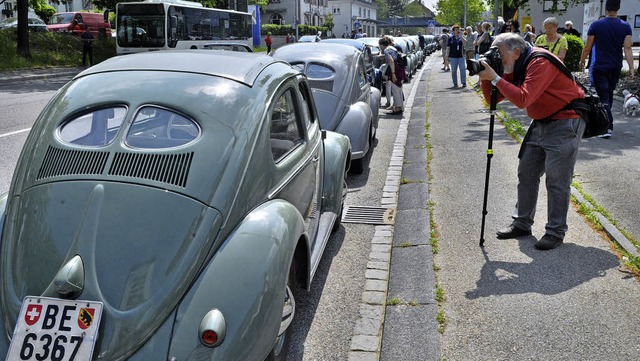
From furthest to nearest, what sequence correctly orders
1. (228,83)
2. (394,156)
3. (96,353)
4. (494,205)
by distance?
(394,156), (494,205), (228,83), (96,353)

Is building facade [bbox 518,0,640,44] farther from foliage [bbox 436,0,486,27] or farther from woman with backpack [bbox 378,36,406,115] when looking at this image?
woman with backpack [bbox 378,36,406,115]

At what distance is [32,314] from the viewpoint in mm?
2885

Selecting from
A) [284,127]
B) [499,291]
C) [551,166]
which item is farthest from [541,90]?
[284,127]

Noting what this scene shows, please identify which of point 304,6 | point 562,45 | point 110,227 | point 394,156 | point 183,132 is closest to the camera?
point 110,227

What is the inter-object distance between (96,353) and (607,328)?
309 centimetres

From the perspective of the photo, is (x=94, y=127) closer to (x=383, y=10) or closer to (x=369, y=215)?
(x=369, y=215)

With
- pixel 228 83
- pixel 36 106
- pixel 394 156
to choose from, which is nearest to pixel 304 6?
A: pixel 36 106

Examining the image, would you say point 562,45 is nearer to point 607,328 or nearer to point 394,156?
point 394,156

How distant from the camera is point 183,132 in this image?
355 cm

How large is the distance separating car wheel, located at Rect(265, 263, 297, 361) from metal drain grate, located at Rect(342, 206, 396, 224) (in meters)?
3.00

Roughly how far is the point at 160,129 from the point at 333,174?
2252mm

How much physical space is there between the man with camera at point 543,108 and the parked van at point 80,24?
3246cm

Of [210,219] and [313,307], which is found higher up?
[210,219]

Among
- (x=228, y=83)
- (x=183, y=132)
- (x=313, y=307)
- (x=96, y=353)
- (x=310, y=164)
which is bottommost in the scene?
(x=313, y=307)
